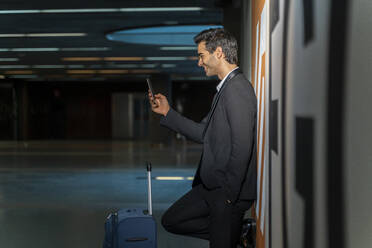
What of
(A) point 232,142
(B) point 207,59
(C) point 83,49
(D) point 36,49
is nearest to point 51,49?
(D) point 36,49

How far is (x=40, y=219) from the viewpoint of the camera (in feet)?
20.4

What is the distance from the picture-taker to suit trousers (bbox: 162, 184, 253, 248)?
2773 millimetres

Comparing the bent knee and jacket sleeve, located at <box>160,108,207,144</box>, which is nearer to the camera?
the bent knee

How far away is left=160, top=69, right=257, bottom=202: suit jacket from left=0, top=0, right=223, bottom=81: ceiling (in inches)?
243

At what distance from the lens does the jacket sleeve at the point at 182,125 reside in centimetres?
320

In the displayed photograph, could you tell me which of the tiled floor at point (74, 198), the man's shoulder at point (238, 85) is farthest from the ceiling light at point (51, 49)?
the man's shoulder at point (238, 85)

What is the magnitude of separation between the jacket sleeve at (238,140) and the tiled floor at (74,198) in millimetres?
2436

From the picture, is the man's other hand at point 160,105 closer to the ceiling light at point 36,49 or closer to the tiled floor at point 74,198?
the tiled floor at point 74,198

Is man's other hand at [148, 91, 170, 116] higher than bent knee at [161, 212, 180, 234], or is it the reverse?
man's other hand at [148, 91, 170, 116]

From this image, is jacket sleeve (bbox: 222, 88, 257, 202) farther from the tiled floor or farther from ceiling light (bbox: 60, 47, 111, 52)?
ceiling light (bbox: 60, 47, 111, 52)

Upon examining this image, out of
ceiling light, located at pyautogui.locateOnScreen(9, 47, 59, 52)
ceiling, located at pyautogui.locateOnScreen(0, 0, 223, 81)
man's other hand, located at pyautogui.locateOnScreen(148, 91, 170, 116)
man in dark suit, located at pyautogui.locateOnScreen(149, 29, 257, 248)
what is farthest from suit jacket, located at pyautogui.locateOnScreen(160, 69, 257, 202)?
ceiling light, located at pyautogui.locateOnScreen(9, 47, 59, 52)

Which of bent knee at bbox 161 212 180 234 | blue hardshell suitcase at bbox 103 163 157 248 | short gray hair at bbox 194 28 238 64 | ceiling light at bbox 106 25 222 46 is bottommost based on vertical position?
blue hardshell suitcase at bbox 103 163 157 248

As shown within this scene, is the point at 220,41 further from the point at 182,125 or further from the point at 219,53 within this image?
the point at 182,125

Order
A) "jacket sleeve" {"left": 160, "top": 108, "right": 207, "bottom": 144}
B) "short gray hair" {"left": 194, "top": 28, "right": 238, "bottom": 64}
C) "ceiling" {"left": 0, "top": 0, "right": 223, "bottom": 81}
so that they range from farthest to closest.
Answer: "ceiling" {"left": 0, "top": 0, "right": 223, "bottom": 81} < "jacket sleeve" {"left": 160, "top": 108, "right": 207, "bottom": 144} < "short gray hair" {"left": 194, "top": 28, "right": 238, "bottom": 64}
